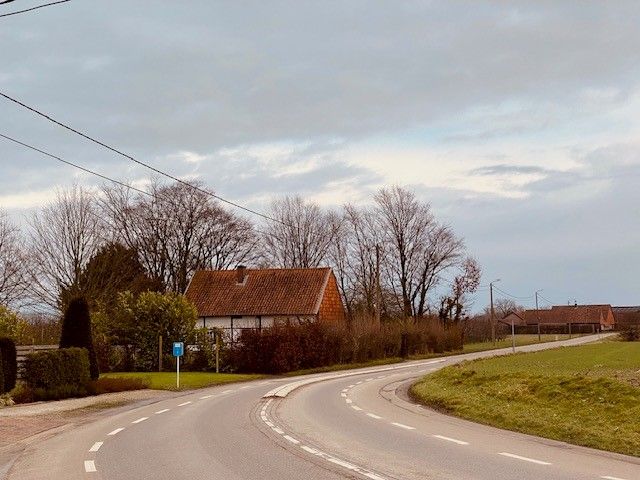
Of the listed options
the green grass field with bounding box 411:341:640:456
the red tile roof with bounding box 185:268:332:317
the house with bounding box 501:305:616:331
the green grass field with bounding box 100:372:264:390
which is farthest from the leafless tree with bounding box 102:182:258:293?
the house with bounding box 501:305:616:331

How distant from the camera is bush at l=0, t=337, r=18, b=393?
26328 mm

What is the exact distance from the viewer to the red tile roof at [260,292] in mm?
58500

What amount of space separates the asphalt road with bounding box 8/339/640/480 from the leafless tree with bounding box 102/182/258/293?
48236mm

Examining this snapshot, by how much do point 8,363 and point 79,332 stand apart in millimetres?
4014

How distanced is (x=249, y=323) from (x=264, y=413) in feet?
131

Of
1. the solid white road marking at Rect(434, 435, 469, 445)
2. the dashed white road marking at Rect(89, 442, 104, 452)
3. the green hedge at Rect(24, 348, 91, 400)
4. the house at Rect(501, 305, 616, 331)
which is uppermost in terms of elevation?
the house at Rect(501, 305, 616, 331)

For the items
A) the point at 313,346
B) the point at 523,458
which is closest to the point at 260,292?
the point at 313,346

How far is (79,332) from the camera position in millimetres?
30344

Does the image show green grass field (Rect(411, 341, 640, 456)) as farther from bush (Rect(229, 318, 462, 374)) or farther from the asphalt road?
bush (Rect(229, 318, 462, 374))

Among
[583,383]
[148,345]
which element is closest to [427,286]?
[148,345]

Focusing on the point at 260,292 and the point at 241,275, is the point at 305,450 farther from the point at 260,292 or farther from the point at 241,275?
the point at 241,275

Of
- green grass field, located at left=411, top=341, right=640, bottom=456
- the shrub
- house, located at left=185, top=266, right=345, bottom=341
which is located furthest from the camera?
house, located at left=185, top=266, right=345, bottom=341

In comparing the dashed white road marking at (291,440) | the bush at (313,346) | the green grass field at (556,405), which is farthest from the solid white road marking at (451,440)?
the bush at (313,346)

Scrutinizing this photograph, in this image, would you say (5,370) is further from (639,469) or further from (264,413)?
(639,469)
